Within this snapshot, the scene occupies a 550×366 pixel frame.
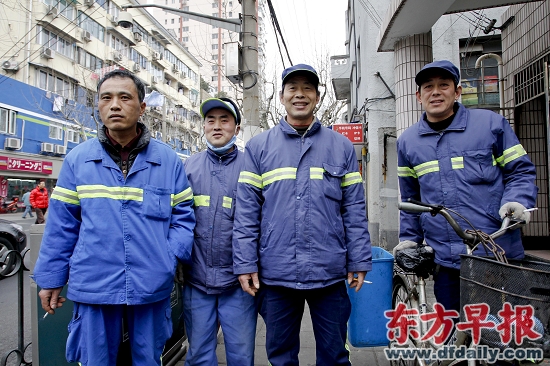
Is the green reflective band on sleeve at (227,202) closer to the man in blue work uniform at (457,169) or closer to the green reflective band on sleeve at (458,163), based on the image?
the man in blue work uniform at (457,169)

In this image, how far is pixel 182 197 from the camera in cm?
228

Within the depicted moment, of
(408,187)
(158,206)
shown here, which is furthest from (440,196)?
(158,206)

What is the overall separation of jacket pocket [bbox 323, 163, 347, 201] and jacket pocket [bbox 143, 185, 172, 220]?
96 centimetres

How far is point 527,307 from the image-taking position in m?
1.42

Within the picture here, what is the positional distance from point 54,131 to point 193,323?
25386mm

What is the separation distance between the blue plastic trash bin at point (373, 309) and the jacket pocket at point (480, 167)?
0.81 m

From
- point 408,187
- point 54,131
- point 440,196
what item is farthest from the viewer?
point 54,131

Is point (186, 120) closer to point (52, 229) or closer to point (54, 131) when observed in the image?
point (54, 131)

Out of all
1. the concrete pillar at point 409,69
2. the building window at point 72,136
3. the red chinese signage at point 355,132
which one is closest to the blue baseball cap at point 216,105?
the concrete pillar at point 409,69

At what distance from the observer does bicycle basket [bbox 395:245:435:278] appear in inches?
94.3

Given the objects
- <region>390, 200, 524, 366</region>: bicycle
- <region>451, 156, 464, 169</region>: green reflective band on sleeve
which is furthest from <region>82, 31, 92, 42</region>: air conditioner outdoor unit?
<region>451, 156, 464, 169</region>: green reflective band on sleeve

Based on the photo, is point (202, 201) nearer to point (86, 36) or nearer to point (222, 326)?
point (222, 326)

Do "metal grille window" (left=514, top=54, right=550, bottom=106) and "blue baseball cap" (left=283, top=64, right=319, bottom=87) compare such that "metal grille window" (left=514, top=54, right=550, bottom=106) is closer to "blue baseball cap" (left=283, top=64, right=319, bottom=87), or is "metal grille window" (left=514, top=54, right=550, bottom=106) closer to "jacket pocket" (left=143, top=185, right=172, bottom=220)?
"blue baseball cap" (left=283, top=64, right=319, bottom=87)

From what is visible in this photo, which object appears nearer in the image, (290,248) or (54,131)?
(290,248)
